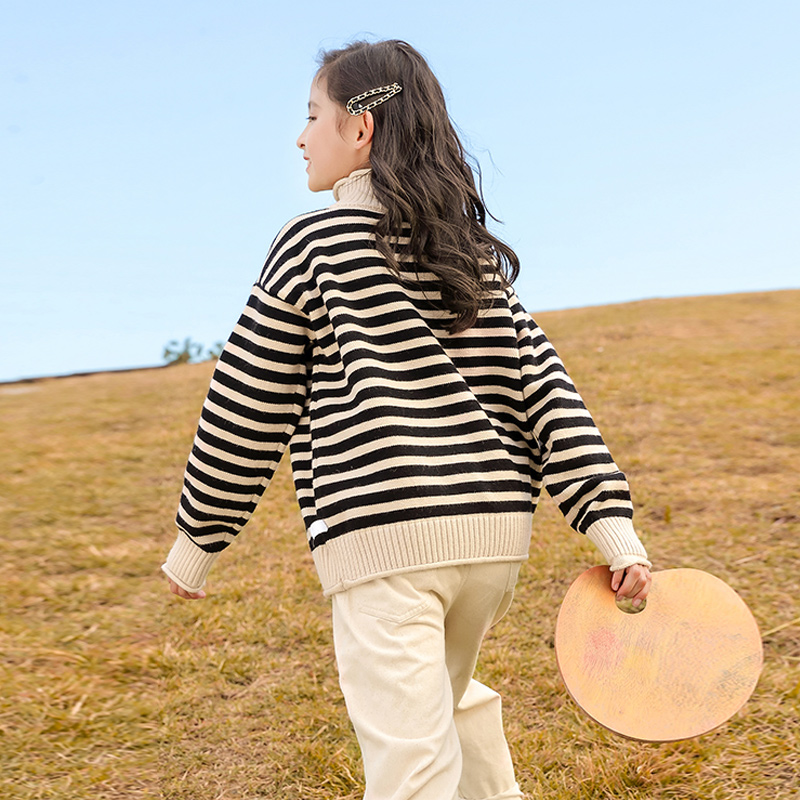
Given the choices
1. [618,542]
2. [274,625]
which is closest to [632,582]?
[618,542]

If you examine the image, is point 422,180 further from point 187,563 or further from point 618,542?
point 187,563

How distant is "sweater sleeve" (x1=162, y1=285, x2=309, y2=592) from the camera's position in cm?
156

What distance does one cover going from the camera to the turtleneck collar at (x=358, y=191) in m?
1.58

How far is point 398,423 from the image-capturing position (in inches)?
56.8

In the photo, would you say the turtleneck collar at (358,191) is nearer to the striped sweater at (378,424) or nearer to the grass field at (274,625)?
the striped sweater at (378,424)

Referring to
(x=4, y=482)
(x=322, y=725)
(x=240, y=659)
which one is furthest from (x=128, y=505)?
(x=322, y=725)

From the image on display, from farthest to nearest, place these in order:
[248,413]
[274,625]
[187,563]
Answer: [274,625] → [187,563] → [248,413]

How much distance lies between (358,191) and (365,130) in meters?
0.12

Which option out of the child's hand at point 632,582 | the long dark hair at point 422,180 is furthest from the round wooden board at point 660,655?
the long dark hair at point 422,180

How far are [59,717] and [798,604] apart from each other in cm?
252

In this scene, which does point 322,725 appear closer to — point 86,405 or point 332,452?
point 332,452

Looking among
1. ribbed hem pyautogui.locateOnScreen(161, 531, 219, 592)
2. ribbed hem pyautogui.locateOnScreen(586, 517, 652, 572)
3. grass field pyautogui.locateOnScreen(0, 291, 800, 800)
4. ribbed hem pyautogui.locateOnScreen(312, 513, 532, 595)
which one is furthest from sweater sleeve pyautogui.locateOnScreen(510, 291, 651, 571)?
grass field pyautogui.locateOnScreen(0, 291, 800, 800)

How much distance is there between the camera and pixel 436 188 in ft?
5.22

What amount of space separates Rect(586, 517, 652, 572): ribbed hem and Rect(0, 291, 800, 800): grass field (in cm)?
81
